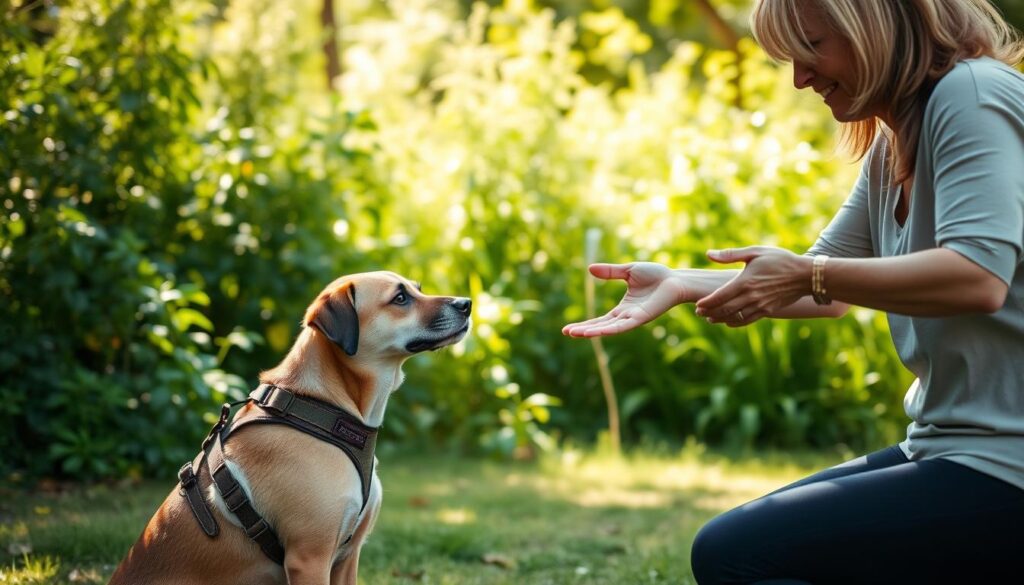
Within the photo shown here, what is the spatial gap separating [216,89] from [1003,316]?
528 cm

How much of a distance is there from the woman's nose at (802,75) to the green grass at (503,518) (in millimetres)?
1918

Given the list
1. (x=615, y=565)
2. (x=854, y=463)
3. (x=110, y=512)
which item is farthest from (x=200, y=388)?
(x=854, y=463)

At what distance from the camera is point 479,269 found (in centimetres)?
695

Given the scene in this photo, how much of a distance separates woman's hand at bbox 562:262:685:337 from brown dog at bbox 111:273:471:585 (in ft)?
2.50

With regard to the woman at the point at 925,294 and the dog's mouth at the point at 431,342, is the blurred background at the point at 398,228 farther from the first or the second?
the woman at the point at 925,294

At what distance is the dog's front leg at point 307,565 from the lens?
8.92ft

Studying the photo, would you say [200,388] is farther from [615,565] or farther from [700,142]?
[700,142]

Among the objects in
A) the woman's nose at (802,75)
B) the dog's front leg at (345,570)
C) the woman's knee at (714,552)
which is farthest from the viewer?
the dog's front leg at (345,570)

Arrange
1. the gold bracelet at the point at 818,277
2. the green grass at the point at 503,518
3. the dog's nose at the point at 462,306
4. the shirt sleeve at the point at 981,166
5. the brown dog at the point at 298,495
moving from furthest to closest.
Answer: the green grass at the point at 503,518, the dog's nose at the point at 462,306, the brown dog at the point at 298,495, the gold bracelet at the point at 818,277, the shirt sleeve at the point at 981,166

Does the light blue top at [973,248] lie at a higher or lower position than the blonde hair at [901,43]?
lower

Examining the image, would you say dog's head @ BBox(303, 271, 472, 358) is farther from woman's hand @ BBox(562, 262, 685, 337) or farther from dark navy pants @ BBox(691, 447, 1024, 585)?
dark navy pants @ BBox(691, 447, 1024, 585)

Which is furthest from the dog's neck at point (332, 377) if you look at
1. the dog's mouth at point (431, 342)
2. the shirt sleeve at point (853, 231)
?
the shirt sleeve at point (853, 231)

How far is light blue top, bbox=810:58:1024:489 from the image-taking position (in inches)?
Answer: 79.7

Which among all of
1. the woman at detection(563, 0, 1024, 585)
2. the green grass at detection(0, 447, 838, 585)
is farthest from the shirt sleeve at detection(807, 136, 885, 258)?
the green grass at detection(0, 447, 838, 585)
